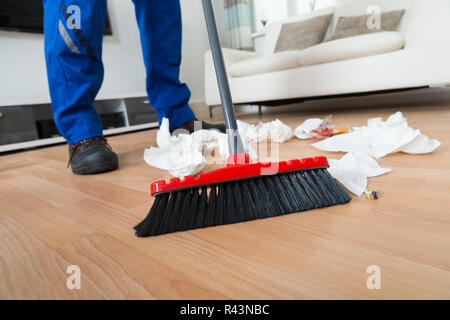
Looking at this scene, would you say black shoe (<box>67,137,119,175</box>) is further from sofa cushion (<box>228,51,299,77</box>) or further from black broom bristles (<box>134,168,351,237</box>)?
sofa cushion (<box>228,51,299,77</box>)

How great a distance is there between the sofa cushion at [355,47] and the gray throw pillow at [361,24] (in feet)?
1.43

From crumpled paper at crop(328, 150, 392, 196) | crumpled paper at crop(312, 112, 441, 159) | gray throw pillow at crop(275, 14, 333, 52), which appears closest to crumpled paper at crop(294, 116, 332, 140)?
crumpled paper at crop(312, 112, 441, 159)

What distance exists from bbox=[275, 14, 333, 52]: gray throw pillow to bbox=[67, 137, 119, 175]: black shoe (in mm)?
2061

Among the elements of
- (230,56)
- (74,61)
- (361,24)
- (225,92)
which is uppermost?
(361,24)

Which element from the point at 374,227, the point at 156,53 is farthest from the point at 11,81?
the point at 374,227

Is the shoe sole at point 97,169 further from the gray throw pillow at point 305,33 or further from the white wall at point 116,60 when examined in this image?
the gray throw pillow at point 305,33

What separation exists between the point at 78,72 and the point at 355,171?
0.81 m

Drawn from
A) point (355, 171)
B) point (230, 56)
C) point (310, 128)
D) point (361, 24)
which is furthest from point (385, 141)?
point (230, 56)

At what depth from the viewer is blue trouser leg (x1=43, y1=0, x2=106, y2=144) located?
0.80 m

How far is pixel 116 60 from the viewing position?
2.64m

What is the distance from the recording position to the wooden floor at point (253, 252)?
10.8 inches

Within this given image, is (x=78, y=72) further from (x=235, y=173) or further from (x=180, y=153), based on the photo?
(x=235, y=173)

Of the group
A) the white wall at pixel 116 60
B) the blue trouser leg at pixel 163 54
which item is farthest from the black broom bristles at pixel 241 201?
the white wall at pixel 116 60
